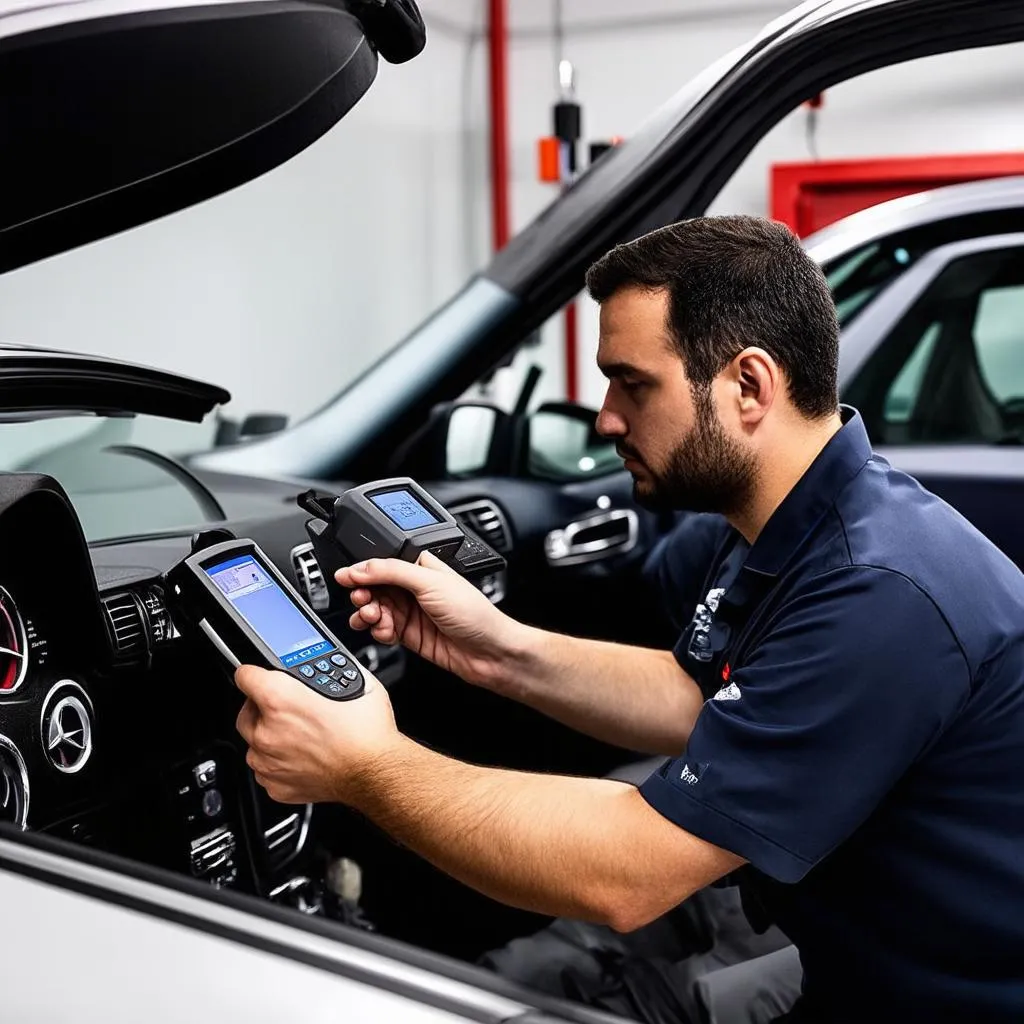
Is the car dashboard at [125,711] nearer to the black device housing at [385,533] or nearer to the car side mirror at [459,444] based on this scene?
the black device housing at [385,533]

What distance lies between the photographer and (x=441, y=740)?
2076 millimetres

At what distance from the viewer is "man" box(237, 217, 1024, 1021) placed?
99 centimetres

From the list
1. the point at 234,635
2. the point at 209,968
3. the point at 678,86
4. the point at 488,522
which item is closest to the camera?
the point at 209,968

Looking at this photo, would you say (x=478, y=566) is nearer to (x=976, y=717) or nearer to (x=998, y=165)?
(x=976, y=717)

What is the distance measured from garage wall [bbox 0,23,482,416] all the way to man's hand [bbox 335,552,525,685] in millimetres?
2029

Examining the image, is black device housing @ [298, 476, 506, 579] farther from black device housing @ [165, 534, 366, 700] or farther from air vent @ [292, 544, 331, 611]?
air vent @ [292, 544, 331, 611]

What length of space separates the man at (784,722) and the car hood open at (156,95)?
14.1 inches

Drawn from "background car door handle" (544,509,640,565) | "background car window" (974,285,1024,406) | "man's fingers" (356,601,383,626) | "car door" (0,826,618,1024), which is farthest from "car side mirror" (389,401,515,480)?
"car door" (0,826,618,1024)

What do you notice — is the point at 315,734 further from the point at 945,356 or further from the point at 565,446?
the point at 945,356

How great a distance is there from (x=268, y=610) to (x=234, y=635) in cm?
5

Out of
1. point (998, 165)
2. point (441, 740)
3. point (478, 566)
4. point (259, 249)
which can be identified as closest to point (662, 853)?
point (478, 566)

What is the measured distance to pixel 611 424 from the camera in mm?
1238

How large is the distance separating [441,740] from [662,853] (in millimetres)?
1097

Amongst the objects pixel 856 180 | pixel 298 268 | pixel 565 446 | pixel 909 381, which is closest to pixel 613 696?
pixel 565 446
